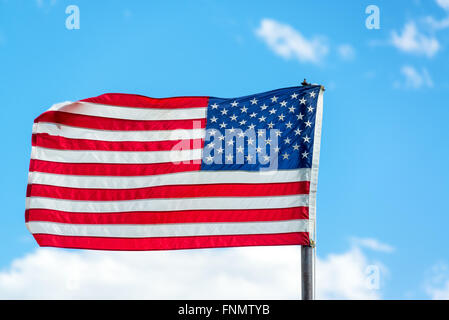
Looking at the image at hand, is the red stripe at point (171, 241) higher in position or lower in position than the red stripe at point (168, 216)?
lower

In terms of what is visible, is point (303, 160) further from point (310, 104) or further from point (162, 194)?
point (162, 194)

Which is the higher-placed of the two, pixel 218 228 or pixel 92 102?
pixel 92 102

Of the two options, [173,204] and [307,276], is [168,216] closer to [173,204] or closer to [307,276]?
[173,204]

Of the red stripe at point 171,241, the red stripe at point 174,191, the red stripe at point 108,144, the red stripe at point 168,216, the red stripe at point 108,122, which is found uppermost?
the red stripe at point 108,122

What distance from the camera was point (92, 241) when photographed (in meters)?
13.1

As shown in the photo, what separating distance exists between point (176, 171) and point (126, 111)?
1.90 metres

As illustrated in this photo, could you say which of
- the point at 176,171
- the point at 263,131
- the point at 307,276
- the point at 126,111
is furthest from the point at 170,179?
the point at 307,276

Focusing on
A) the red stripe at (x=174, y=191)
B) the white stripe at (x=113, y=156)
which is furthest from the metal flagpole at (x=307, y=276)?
the white stripe at (x=113, y=156)

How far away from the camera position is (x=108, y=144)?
44.9 ft

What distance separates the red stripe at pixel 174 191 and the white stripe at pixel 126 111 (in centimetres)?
161

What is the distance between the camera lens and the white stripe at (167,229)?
12.2 m

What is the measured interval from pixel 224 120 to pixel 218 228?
90.7 inches

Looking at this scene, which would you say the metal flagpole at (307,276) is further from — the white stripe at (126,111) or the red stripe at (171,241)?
the white stripe at (126,111)
